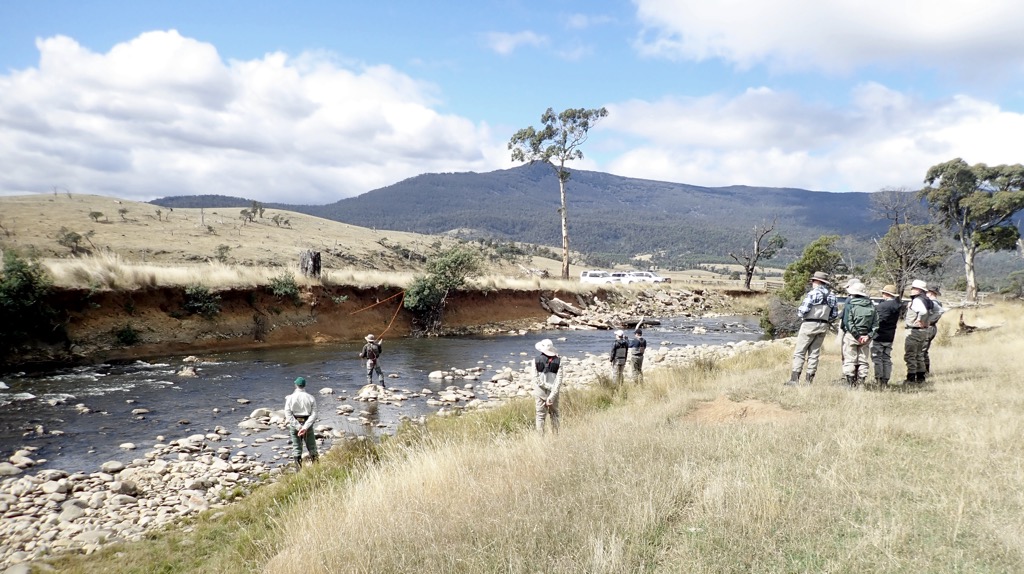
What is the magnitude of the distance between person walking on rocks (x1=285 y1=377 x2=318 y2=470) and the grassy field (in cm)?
114

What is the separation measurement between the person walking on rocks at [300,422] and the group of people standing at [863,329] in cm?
931

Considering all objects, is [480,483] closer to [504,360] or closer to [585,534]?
[585,534]

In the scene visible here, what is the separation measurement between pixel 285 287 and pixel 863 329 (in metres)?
22.4

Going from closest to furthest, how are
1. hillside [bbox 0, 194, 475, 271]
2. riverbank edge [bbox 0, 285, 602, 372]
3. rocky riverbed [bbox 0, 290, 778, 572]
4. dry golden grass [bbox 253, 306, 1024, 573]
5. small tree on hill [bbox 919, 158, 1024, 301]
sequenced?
dry golden grass [bbox 253, 306, 1024, 573]
rocky riverbed [bbox 0, 290, 778, 572]
riverbank edge [bbox 0, 285, 602, 372]
small tree on hill [bbox 919, 158, 1024, 301]
hillside [bbox 0, 194, 475, 271]

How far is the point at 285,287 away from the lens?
24.7 meters

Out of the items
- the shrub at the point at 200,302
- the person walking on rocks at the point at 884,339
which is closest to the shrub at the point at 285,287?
the shrub at the point at 200,302

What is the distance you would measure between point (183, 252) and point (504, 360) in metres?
31.1

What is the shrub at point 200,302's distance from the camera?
22.0m

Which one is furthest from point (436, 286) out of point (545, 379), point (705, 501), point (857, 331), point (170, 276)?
Result: point (705, 501)

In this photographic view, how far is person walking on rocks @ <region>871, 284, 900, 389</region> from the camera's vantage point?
10.4 metres

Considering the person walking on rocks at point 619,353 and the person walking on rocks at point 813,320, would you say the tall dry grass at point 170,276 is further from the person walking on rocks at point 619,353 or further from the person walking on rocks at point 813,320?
the person walking on rocks at point 813,320

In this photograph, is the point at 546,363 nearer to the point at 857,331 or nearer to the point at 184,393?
the point at 857,331

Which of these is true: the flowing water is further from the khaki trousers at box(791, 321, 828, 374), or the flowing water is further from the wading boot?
the khaki trousers at box(791, 321, 828, 374)

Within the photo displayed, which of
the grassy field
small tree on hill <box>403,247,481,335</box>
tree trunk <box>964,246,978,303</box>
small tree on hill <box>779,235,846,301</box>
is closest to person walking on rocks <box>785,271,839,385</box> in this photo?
the grassy field
